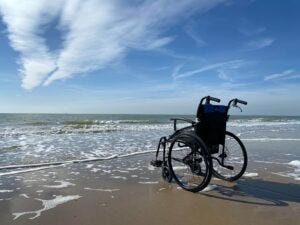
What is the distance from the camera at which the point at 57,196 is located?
4883 millimetres

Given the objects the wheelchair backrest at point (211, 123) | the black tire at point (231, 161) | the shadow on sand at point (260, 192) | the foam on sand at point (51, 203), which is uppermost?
the wheelchair backrest at point (211, 123)

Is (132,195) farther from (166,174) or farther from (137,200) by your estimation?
(166,174)

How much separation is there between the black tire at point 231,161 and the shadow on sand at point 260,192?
10.6 inches

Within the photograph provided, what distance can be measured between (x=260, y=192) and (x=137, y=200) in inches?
70.5

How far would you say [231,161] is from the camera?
26.1ft

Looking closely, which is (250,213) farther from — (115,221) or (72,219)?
(72,219)

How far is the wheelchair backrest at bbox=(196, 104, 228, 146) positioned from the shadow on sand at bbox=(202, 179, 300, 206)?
0.75 meters

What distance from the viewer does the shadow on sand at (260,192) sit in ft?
15.2

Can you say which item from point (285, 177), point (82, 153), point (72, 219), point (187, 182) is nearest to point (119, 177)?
point (187, 182)

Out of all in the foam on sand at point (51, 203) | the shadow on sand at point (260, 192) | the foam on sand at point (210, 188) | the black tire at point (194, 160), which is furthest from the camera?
the foam on sand at point (210, 188)

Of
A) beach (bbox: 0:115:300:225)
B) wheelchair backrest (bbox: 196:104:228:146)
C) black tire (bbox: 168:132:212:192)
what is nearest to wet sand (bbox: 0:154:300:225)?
beach (bbox: 0:115:300:225)

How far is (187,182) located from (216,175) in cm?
54

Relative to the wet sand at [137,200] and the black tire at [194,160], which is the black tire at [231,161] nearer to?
the wet sand at [137,200]

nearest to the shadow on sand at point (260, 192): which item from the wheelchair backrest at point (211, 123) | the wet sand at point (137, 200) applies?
the wet sand at point (137, 200)
